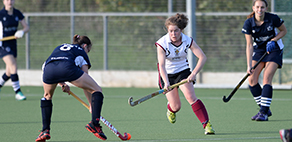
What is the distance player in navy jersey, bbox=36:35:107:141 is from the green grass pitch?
287 millimetres

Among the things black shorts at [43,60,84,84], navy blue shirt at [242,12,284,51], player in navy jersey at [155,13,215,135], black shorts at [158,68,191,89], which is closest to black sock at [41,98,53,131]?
black shorts at [43,60,84,84]

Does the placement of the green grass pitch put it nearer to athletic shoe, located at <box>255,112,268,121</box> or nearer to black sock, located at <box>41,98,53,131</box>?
athletic shoe, located at <box>255,112,268,121</box>

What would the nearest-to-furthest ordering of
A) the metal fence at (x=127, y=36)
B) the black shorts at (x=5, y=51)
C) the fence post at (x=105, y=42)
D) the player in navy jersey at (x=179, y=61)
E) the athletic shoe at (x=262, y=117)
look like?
the player in navy jersey at (x=179, y=61)
the athletic shoe at (x=262, y=117)
the black shorts at (x=5, y=51)
the metal fence at (x=127, y=36)
the fence post at (x=105, y=42)

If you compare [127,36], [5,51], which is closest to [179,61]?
[5,51]

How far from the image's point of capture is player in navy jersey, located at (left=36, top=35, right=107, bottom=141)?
4148 millimetres

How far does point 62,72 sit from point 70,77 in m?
0.08

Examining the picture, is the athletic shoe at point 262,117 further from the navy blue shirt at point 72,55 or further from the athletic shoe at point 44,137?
the athletic shoe at point 44,137

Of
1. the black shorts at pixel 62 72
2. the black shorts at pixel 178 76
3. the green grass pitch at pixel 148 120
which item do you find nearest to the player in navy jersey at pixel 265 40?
the green grass pitch at pixel 148 120

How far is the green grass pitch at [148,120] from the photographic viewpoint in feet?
14.8

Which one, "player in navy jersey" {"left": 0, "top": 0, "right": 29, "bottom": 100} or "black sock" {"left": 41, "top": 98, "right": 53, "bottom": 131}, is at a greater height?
"player in navy jersey" {"left": 0, "top": 0, "right": 29, "bottom": 100}

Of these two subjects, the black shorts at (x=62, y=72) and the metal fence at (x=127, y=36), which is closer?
the black shorts at (x=62, y=72)

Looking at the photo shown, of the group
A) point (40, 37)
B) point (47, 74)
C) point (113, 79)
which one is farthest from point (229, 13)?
point (47, 74)

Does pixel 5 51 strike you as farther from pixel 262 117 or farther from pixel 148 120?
pixel 262 117

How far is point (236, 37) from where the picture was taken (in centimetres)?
947
